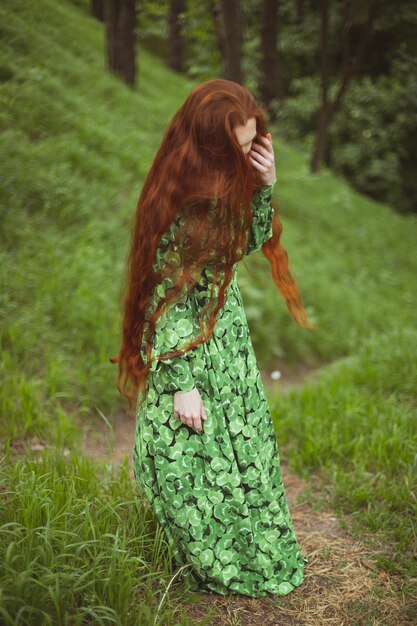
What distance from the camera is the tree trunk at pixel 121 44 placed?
28.2 feet

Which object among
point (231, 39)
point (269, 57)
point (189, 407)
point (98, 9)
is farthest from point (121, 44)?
point (189, 407)

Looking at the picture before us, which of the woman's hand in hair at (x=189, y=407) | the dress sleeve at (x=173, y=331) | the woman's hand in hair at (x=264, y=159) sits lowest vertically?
the woman's hand in hair at (x=189, y=407)

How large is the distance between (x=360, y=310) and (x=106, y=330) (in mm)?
3194

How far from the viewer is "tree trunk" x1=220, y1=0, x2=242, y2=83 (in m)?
5.68

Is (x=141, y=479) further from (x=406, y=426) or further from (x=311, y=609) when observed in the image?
(x=406, y=426)

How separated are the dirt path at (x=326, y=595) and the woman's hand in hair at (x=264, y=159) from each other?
158 cm

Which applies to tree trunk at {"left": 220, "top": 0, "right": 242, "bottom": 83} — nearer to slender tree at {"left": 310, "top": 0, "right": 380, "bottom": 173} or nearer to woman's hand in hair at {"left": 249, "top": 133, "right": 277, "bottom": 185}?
slender tree at {"left": 310, "top": 0, "right": 380, "bottom": 173}

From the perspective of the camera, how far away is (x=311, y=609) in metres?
2.04

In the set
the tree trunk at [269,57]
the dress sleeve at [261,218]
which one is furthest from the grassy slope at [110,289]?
the tree trunk at [269,57]

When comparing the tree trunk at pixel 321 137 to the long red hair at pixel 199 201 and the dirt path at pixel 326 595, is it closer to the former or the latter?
the dirt path at pixel 326 595

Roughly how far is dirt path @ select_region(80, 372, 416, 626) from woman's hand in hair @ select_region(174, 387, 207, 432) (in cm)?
→ 69

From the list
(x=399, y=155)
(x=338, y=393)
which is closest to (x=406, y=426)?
(x=338, y=393)

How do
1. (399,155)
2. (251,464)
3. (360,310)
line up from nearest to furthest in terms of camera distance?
(251,464)
(360,310)
(399,155)

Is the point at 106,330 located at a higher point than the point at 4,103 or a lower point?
lower
